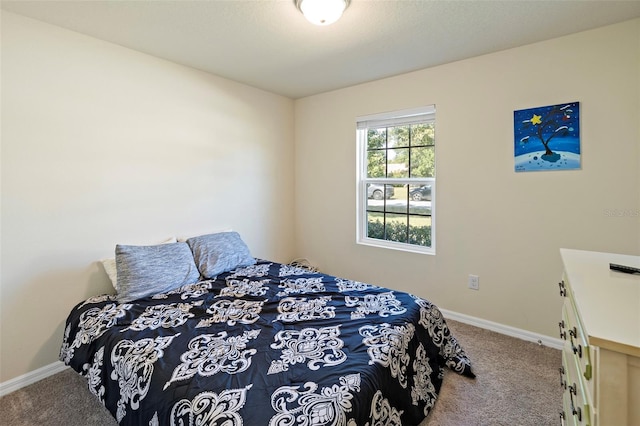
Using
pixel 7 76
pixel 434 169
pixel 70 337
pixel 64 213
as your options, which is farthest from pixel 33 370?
pixel 434 169

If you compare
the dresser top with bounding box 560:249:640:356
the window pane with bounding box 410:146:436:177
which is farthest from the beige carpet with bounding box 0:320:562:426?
the window pane with bounding box 410:146:436:177

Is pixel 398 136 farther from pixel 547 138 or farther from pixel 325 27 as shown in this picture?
pixel 325 27

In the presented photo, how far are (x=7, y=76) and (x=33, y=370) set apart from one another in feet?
6.18

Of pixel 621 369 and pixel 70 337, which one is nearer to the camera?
pixel 621 369

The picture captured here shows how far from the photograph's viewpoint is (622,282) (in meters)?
1.14

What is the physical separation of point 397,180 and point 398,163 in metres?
0.18

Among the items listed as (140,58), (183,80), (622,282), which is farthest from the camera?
(183,80)

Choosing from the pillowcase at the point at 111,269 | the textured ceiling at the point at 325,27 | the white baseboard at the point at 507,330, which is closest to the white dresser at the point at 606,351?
the white baseboard at the point at 507,330

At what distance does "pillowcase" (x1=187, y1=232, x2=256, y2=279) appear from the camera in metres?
2.50

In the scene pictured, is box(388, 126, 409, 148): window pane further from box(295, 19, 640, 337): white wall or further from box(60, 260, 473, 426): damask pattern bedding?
box(60, 260, 473, 426): damask pattern bedding

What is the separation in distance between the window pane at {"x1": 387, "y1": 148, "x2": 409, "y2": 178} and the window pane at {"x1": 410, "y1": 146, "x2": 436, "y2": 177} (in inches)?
2.6

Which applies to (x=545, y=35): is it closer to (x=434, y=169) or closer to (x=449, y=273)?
(x=434, y=169)

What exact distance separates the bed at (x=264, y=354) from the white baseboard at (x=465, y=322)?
34cm

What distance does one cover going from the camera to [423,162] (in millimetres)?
2994
